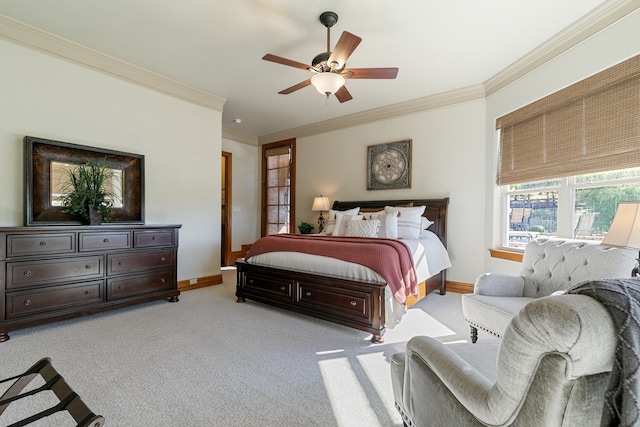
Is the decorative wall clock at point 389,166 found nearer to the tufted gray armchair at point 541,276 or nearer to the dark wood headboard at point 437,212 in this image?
the dark wood headboard at point 437,212

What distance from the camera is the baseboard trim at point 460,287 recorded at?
13.5ft

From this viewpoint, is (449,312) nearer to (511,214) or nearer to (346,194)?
(511,214)

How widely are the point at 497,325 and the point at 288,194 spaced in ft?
15.7

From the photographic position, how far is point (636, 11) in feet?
7.46

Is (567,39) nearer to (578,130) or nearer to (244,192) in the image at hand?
(578,130)

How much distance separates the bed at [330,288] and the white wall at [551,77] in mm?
765

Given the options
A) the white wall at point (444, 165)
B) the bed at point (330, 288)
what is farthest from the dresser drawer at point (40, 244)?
the white wall at point (444, 165)

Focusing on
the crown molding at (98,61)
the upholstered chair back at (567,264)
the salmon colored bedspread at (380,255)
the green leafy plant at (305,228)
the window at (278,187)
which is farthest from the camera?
the window at (278,187)

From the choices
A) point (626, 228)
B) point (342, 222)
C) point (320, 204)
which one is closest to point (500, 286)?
point (626, 228)

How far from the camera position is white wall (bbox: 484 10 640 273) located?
2379mm

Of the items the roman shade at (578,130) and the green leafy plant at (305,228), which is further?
the green leafy plant at (305,228)

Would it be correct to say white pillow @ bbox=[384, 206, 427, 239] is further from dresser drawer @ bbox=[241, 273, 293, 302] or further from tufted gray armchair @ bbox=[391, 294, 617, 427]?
tufted gray armchair @ bbox=[391, 294, 617, 427]

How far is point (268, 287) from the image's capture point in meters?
3.40

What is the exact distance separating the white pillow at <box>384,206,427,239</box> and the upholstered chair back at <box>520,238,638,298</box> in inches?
62.9
